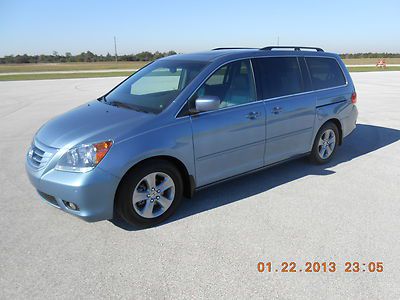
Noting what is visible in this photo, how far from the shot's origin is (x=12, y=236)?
311 centimetres

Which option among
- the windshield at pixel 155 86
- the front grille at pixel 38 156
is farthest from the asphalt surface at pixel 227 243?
the windshield at pixel 155 86

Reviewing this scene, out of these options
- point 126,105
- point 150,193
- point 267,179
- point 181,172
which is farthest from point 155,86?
point 267,179

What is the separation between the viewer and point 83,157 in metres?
2.87

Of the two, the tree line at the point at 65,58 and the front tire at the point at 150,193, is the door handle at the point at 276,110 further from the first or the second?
the tree line at the point at 65,58

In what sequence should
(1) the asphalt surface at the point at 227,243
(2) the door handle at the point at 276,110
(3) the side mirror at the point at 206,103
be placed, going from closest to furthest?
(1) the asphalt surface at the point at 227,243, (3) the side mirror at the point at 206,103, (2) the door handle at the point at 276,110

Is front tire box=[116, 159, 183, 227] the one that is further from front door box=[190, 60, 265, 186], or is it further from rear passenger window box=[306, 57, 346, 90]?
rear passenger window box=[306, 57, 346, 90]

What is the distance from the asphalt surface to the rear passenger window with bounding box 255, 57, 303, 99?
4.05 ft

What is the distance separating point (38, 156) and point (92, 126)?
0.62 meters

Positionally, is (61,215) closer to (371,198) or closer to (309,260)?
(309,260)

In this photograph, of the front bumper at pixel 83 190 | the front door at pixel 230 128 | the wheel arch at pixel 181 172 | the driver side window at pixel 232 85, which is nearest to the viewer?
the front bumper at pixel 83 190

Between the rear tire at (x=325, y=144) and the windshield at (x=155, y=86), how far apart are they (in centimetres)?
228

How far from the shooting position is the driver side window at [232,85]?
3.60m

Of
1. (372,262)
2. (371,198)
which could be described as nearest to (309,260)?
(372,262)

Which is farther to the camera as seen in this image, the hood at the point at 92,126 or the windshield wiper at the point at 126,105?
the windshield wiper at the point at 126,105
